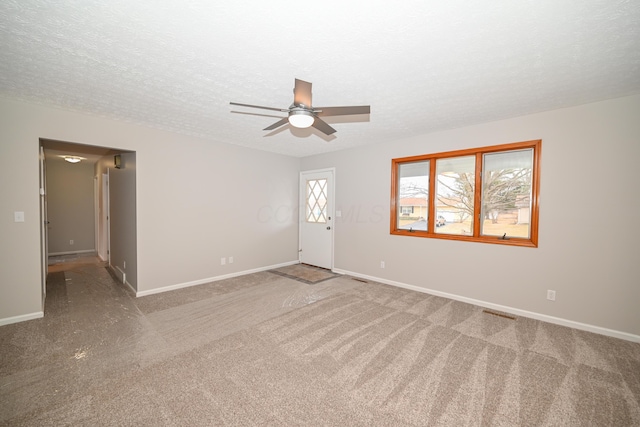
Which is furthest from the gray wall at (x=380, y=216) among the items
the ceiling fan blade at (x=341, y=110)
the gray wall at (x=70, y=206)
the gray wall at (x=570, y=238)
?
the gray wall at (x=70, y=206)

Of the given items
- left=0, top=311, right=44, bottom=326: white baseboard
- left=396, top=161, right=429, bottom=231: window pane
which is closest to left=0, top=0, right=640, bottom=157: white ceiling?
left=396, top=161, right=429, bottom=231: window pane

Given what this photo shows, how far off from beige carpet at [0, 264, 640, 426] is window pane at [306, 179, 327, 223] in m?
2.41

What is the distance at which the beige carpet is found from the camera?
1.68 meters

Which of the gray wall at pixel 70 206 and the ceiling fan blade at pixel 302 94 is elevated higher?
the ceiling fan blade at pixel 302 94

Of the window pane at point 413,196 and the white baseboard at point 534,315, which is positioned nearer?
the white baseboard at point 534,315

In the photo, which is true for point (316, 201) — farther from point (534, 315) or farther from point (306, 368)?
point (534, 315)

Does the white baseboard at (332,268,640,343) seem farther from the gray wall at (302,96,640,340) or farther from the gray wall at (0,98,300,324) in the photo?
the gray wall at (0,98,300,324)

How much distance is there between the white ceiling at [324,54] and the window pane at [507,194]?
0.61 m

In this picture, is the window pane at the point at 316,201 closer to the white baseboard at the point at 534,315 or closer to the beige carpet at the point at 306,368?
the white baseboard at the point at 534,315

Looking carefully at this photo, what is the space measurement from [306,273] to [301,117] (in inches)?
139

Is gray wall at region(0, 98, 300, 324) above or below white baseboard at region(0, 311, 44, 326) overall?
above

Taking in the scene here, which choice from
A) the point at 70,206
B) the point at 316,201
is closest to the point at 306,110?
the point at 316,201

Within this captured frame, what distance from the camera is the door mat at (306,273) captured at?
468cm

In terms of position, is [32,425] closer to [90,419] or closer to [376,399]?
[90,419]
